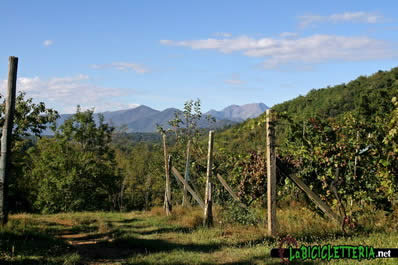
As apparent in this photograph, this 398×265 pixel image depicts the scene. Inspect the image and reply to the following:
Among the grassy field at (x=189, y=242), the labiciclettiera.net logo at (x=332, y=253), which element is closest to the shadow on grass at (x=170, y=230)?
the grassy field at (x=189, y=242)

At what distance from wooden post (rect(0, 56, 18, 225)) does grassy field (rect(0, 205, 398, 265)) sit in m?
0.57

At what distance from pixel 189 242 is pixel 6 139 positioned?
5002 mm

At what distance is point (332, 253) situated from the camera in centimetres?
541

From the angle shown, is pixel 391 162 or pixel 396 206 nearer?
pixel 391 162

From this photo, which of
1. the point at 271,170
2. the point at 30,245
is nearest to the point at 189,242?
the point at 271,170

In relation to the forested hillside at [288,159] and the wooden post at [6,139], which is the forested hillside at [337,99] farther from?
the wooden post at [6,139]

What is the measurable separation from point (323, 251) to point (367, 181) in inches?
116

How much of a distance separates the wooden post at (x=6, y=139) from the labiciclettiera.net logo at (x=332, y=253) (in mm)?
6395

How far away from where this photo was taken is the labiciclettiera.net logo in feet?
16.7

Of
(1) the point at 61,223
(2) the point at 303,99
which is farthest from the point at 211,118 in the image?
(2) the point at 303,99

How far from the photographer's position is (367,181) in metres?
7.73

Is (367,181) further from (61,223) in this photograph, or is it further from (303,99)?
(303,99)

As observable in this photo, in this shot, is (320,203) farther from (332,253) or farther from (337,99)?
(337,99)

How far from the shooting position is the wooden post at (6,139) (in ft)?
27.6
